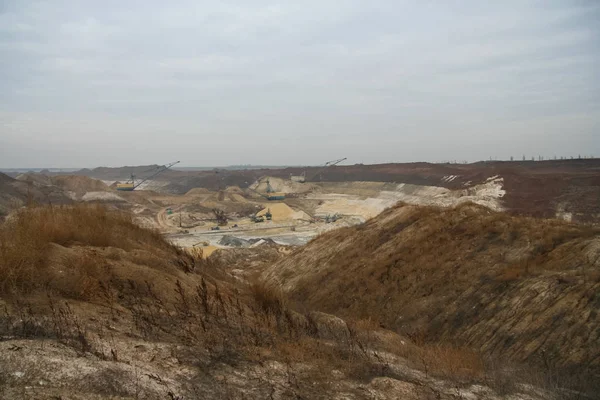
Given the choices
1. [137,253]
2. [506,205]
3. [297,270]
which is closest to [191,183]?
[506,205]

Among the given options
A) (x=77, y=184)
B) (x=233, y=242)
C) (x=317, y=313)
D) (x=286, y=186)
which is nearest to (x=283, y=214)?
(x=233, y=242)

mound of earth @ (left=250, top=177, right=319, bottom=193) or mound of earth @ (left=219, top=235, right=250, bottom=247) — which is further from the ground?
mound of earth @ (left=250, top=177, right=319, bottom=193)

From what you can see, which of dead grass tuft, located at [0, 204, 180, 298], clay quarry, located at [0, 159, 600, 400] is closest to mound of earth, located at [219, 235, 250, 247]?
clay quarry, located at [0, 159, 600, 400]

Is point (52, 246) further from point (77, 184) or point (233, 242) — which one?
point (77, 184)

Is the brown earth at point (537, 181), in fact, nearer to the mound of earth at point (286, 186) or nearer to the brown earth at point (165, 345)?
the mound of earth at point (286, 186)

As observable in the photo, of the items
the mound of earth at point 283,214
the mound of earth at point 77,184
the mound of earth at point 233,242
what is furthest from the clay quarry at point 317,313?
the mound of earth at point 77,184

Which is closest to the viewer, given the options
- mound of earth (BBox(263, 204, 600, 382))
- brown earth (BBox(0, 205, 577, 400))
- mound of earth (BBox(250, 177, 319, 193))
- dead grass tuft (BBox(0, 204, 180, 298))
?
brown earth (BBox(0, 205, 577, 400))

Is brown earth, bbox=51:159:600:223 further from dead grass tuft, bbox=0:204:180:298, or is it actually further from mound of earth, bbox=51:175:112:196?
mound of earth, bbox=51:175:112:196
